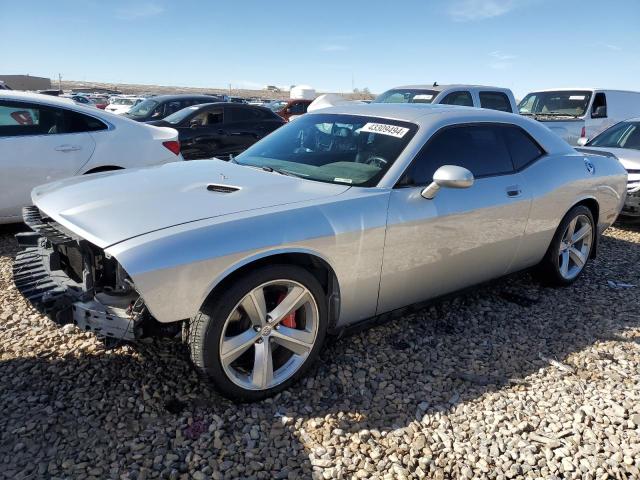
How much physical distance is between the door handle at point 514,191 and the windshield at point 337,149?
91 centimetres

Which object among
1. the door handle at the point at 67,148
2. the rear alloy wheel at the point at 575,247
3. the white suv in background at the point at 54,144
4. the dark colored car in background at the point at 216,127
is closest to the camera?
the rear alloy wheel at the point at 575,247

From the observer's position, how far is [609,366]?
10.7 ft

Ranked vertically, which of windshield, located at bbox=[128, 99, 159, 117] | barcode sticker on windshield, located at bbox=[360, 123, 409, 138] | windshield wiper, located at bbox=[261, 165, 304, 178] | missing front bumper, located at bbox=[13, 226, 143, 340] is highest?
barcode sticker on windshield, located at bbox=[360, 123, 409, 138]

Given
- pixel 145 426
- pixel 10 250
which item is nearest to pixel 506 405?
pixel 145 426

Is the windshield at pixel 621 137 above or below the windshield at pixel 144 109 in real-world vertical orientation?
above

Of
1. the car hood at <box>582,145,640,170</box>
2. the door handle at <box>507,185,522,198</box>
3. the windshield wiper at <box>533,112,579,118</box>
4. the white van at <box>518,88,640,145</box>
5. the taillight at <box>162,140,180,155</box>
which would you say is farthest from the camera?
the windshield wiper at <box>533,112,579,118</box>

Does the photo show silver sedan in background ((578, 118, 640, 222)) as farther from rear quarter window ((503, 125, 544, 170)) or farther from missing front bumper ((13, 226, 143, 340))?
missing front bumper ((13, 226, 143, 340))

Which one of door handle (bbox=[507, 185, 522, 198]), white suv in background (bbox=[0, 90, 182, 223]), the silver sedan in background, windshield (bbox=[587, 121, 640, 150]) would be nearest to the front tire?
door handle (bbox=[507, 185, 522, 198])

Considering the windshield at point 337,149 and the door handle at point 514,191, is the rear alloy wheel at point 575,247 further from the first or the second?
the windshield at point 337,149

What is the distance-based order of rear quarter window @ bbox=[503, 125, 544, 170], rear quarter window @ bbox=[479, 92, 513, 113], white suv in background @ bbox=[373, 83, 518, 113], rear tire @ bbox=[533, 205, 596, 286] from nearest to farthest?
1. rear quarter window @ bbox=[503, 125, 544, 170]
2. rear tire @ bbox=[533, 205, 596, 286]
3. white suv in background @ bbox=[373, 83, 518, 113]
4. rear quarter window @ bbox=[479, 92, 513, 113]

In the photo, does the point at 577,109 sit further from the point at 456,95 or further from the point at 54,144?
the point at 54,144

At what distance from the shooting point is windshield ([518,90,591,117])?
35.3 ft

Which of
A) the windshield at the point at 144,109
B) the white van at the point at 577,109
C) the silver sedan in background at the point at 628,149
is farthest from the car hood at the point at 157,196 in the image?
the windshield at the point at 144,109

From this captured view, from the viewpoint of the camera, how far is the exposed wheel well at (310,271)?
2.48m
